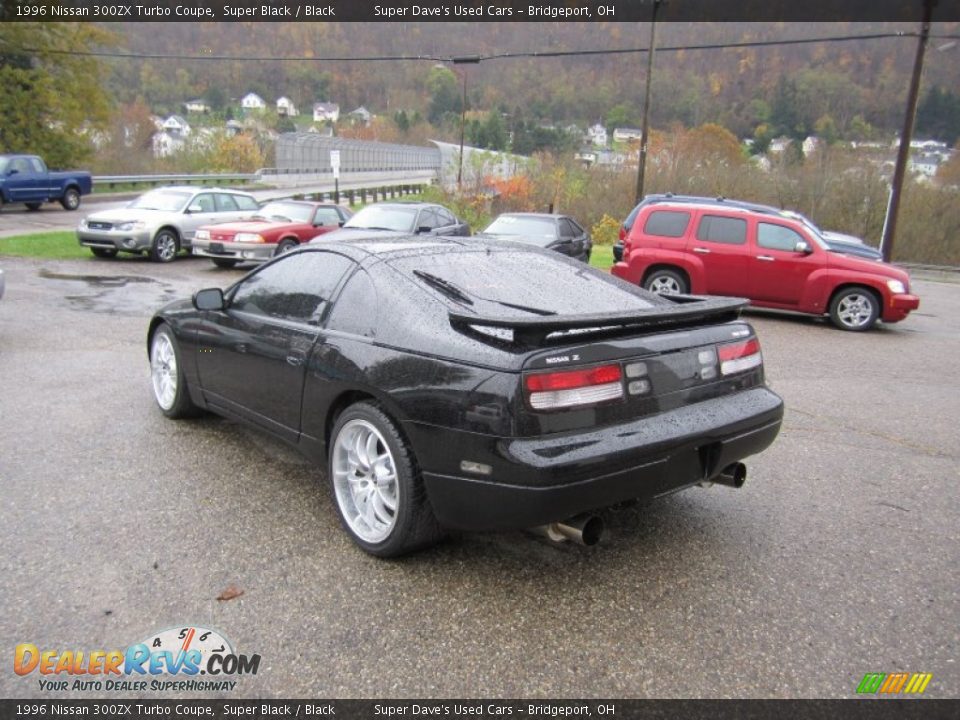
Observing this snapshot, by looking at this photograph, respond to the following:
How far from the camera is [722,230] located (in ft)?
36.8

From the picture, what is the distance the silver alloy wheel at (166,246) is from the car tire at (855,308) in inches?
509

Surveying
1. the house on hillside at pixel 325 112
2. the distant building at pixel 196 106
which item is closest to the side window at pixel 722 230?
the distant building at pixel 196 106

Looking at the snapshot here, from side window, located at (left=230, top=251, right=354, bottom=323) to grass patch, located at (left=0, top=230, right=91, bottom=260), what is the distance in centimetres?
1317

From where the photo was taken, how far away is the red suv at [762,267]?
35.1 feet

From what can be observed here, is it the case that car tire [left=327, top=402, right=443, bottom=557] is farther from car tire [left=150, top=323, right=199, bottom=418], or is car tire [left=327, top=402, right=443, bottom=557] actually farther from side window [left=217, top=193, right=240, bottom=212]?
side window [left=217, top=193, right=240, bottom=212]

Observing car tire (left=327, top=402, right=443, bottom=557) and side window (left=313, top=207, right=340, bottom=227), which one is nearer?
car tire (left=327, top=402, right=443, bottom=557)

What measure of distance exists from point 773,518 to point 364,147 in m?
66.8

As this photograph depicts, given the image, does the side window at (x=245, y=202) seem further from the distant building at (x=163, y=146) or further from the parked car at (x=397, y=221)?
the distant building at (x=163, y=146)

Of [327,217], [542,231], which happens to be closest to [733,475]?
[542,231]

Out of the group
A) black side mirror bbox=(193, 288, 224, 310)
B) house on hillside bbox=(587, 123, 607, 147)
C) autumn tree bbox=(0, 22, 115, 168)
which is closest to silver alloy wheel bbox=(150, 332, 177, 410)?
black side mirror bbox=(193, 288, 224, 310)

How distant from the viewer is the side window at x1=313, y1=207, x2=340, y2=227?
15.6 m

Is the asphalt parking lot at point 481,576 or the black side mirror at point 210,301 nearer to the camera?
the asphalt parking lot at point 481,576
